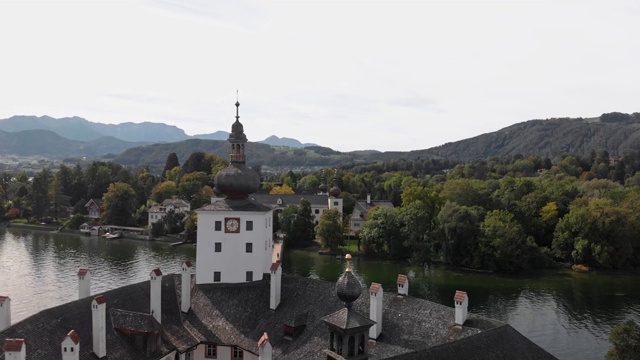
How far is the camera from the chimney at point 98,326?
1819 cm

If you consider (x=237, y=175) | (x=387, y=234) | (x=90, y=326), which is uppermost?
(x=237, y=175)

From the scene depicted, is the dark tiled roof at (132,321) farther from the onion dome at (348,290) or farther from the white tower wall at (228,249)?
the onion dome at (348,290)

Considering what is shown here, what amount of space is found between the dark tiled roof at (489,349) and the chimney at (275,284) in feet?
31.1

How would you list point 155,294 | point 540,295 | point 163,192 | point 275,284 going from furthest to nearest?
point 163,192 < point 540,295 < point 275,284 < point 155,294

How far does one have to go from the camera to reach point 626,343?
2392 cm

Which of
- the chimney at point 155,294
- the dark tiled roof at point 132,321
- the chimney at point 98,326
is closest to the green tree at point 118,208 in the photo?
the chimney at point 155,294

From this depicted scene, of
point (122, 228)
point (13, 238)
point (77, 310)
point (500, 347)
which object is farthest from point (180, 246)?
point (500, 347)

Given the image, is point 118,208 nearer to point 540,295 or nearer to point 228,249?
point 540,295

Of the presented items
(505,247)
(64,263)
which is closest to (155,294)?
(64,263)

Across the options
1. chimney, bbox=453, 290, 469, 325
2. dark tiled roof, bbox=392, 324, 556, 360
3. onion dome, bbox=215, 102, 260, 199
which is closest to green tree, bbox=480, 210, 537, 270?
onion dome, bbox=215, 102, 260, 199

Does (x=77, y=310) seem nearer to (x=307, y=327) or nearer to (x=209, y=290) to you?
(x=209, y=290)

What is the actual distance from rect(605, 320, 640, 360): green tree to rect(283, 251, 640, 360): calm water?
853 cm

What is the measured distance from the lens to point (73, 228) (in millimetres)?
87938

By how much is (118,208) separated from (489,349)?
269ft
